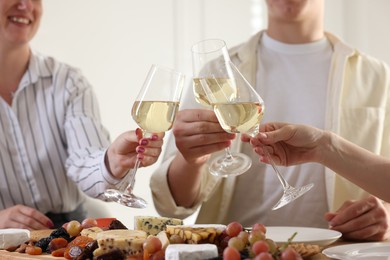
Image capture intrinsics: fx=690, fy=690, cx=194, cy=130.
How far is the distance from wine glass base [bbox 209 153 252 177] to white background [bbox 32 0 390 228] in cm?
224

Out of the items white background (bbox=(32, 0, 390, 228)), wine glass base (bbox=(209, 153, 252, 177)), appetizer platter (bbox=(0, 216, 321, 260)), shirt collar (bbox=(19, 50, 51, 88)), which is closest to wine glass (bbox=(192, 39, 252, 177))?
wine glass base (bbox=(209, 153, 252, 177))

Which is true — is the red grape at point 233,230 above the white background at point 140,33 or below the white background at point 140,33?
above

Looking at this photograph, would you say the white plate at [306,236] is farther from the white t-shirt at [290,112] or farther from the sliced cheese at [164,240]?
the white t-shirt at [290,112]

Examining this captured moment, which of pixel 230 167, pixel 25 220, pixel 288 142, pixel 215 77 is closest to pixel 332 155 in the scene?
pixel 288 142

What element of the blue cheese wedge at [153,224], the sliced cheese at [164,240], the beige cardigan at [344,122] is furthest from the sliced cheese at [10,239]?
the beige cardigan at [344,122]

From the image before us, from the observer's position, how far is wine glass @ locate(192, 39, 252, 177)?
5.14 feet

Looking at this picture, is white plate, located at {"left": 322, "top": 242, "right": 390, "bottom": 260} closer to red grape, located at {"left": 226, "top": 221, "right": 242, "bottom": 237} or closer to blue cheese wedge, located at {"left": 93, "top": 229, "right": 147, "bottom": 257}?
red grape, located at {"left": 226, "top": 221, "right": 242, "bottom": 237}

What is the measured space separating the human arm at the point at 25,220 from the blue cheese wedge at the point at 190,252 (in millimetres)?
976

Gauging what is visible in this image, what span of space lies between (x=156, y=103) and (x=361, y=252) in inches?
23.4

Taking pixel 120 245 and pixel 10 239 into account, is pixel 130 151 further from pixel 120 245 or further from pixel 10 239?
pixel 120 245

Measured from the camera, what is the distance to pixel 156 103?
164 cm

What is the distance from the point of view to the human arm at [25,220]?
2021 millimetres

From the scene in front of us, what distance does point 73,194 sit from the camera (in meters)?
2.64

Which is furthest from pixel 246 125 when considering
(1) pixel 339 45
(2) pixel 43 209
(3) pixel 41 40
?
(3) pixel 41 40
